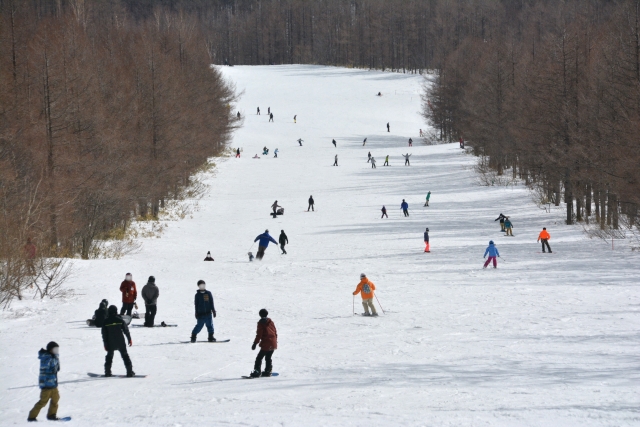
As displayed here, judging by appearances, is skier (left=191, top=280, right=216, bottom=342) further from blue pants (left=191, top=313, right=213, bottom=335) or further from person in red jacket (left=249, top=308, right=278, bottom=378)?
person in red jacket (left=249, top=308, right=278, bottom=378)

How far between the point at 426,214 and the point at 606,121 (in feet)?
40.8

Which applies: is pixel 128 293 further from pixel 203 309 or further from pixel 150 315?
pixel 203 309

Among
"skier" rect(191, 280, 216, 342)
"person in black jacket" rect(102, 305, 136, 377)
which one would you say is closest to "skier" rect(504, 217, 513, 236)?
"skier" rect(191, 280, 216, 342)

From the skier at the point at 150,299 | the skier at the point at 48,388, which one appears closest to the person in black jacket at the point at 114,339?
the skier at the point at 48,388

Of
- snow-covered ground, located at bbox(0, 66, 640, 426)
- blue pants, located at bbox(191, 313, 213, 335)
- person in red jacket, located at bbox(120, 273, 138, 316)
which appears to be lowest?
snow-covered ground, located at bbox(0, 66, 640, 426)

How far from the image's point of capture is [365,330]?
49.6 ft

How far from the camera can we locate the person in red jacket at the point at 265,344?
1138cm

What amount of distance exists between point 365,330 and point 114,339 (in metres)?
5.81

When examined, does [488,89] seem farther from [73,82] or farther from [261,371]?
[261,371]

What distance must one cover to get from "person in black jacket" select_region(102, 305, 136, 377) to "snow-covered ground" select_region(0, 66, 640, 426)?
356 millimetres

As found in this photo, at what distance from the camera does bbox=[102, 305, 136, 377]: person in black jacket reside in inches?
447

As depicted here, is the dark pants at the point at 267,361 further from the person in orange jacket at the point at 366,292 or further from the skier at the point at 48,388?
the person in orange jacket at the point at 366,292

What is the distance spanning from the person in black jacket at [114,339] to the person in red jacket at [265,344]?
6.83 feet

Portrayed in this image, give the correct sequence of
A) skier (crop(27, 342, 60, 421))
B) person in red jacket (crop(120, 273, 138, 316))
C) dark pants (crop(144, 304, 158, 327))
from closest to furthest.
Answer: skier (crop(27, 342, 60, 421)) < dark pants (crop(144, 304, 158, 327)) < person in red jacket (crop(120, 273, 138, 316))
